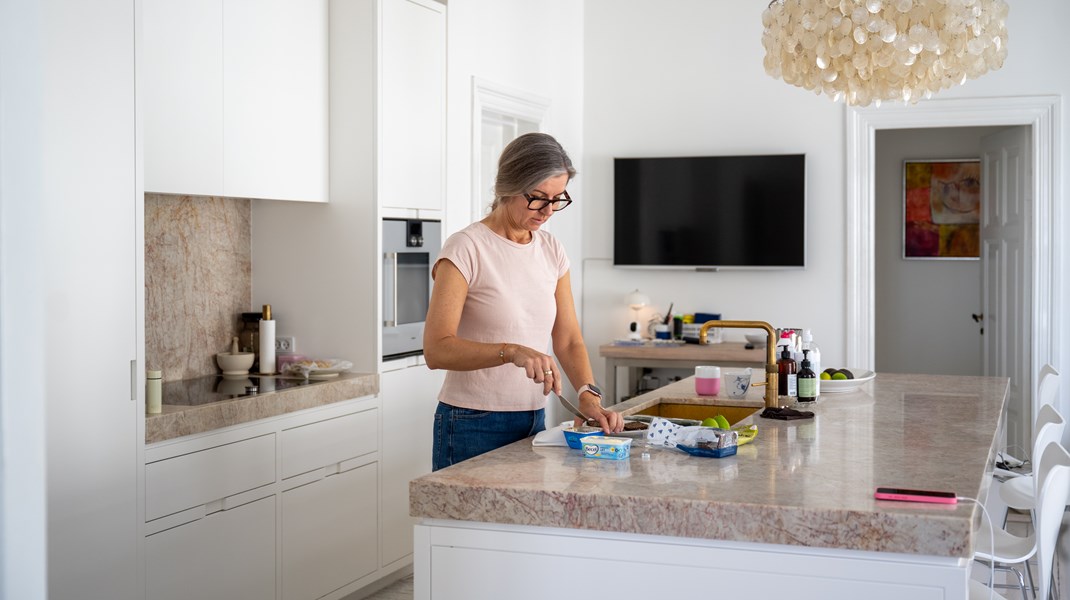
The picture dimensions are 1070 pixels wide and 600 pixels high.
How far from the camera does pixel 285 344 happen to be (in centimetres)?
439

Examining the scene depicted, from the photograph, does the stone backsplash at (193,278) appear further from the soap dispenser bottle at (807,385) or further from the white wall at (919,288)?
the white wall at (919,288)

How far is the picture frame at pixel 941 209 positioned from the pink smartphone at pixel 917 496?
241 inches

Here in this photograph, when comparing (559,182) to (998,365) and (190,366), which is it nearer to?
(190,366)

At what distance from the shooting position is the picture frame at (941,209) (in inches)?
297

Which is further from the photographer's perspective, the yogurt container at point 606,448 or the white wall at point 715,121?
the white wall at point 715,121

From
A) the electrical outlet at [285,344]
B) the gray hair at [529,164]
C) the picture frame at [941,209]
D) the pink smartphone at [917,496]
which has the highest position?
the picture frame at [941,209]

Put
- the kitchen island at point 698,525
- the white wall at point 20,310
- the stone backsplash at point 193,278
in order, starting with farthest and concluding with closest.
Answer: the stone backsplash at point 193,278 → the kitchen island at point 698,525 → the white wall at point 20,310

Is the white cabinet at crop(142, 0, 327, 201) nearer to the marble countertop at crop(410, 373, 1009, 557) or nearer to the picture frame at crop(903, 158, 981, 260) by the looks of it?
the marble countertop at crop(410, 373, 1009, 557)

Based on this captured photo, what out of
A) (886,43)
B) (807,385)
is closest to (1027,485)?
(807,385)

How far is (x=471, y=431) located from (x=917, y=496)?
117cm

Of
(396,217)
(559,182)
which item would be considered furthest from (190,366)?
(559,182)

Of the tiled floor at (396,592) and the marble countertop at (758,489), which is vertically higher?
the marble countertop at (758,489)

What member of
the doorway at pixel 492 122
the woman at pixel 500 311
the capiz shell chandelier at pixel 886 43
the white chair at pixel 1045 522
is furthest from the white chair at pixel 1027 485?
the doorway at pixel 492 122

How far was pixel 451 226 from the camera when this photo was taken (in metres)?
4.87
